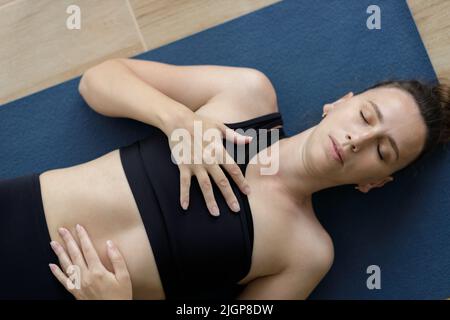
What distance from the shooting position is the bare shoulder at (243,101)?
1039 mm

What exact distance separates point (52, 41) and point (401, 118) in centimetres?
90

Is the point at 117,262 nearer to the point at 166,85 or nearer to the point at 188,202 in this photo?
the point at 188,202

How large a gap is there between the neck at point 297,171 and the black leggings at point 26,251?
547 mm

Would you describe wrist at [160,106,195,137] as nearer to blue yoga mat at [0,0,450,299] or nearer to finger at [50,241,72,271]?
blue yoga mat at [0,0,450,299]

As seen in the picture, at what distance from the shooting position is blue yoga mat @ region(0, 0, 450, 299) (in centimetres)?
117

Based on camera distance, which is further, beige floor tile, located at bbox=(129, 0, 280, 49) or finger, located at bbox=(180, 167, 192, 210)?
beige floor tile, located at bbox=(129, 0, 280, 49)

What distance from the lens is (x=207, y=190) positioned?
3.16 ft

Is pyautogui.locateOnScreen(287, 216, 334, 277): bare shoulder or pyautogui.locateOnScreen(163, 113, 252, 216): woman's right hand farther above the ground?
pyautogui.locateOnScreen(163, 113, 252, 216): woman's right hand

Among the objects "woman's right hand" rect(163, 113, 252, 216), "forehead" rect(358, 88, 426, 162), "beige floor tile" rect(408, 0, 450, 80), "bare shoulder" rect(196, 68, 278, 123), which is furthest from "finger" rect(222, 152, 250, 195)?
"beige floor tile" rect(408, 0, 450, 80)

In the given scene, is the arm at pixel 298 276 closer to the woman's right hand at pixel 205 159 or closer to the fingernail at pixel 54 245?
the woman's right hand at pixel 205 159

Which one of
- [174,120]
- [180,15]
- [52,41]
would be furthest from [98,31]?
[174,120]

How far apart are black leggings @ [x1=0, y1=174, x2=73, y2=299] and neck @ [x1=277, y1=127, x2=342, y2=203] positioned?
0.55m
